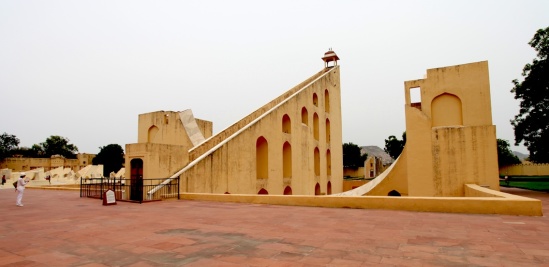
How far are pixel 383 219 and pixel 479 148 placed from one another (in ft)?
28.3

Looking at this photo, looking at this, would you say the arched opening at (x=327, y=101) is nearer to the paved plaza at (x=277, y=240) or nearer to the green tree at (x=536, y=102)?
the green tree at (x=536, y=102)

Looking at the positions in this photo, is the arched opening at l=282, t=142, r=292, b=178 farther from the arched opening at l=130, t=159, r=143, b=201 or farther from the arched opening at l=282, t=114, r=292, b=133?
the arched opening at l=130, t=159, r=143, b=201

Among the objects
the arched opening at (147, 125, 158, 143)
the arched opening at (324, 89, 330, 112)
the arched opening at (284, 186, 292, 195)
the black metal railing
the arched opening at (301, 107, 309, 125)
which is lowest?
the arched opening at (284, 186, 292, 195)

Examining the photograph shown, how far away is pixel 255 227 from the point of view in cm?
555

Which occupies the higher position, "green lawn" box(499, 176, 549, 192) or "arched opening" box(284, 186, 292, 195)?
"arched opening" box(284, 186, 292, 195)

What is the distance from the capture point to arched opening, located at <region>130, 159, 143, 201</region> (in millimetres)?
11125

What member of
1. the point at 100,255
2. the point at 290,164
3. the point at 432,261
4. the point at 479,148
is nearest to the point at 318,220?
the point at 432,261

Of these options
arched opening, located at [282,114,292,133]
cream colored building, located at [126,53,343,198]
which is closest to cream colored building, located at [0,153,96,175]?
cream colored building, located at [126,53,343,198]

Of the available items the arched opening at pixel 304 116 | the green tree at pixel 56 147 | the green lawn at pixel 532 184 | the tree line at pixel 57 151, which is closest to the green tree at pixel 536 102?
the green lawn at pixel 532 184

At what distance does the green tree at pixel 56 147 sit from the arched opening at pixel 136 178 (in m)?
59.4

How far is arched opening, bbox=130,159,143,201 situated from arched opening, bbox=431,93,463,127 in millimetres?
12550

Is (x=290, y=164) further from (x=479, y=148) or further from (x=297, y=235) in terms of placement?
(x=297, y=235)

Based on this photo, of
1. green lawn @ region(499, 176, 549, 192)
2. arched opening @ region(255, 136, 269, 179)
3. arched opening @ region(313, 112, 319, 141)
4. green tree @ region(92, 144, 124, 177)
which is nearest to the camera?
arched opening @ region(255, 136, 269, 179)

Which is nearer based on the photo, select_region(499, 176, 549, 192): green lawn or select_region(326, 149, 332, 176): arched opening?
select_region(499, 176, 549, 192): green lawn
